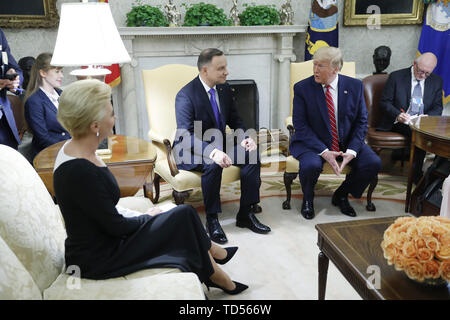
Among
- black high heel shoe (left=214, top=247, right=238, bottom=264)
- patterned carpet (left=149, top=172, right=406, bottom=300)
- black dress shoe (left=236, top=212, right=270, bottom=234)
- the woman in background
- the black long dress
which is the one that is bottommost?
patterned carpet (left=149, top=172, right=406, bottom=300)

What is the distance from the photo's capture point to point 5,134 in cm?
297

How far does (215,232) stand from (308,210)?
0.86m

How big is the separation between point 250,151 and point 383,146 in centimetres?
158

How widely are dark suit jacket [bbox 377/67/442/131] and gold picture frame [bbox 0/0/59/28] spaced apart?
3.69 m

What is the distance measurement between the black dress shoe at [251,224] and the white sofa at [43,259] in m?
1.47

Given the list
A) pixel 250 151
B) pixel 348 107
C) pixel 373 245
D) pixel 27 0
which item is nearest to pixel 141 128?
pixel 27 0

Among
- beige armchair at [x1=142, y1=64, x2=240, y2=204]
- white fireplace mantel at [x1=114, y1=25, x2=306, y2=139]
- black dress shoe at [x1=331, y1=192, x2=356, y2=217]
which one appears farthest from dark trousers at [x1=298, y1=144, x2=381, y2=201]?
white fireplace mantel at [x1=114, y1=25, x2=306, y2=139]

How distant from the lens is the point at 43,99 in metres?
3.01

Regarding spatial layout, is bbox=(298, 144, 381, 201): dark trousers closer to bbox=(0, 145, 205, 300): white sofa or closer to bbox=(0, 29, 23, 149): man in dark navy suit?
bbox=(0, 145, 205, 300): white sofa

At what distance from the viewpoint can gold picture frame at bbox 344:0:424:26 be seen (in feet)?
16.7

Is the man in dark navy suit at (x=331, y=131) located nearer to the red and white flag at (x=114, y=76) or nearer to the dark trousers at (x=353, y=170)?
the dark trousers at (x=353, y=170)

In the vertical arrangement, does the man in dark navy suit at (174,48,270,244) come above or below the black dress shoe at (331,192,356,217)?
above

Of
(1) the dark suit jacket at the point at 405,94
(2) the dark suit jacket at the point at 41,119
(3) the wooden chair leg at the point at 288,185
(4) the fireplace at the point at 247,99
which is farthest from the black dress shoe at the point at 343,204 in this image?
(2) the dark suit jacket at the point at 41,119
